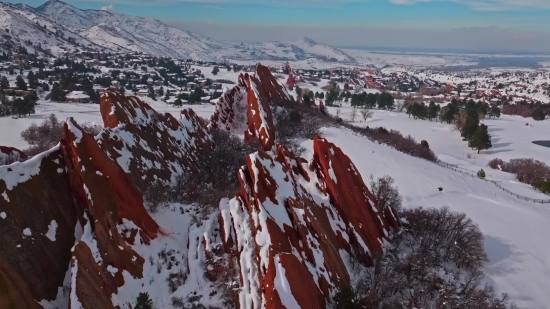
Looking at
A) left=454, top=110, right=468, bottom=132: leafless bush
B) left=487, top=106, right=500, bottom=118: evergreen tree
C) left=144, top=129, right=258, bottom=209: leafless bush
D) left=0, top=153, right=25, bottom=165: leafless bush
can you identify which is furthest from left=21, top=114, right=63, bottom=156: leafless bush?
left=487, top=106, right=500, bottom=118: evergreen tree

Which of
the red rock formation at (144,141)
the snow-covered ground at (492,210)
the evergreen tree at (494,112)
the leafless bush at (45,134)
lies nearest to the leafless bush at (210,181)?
the red rock formation at (144,141)

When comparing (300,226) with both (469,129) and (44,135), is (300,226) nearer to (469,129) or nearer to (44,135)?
(44,135)

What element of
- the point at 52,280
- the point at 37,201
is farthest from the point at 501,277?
the point at 37,201

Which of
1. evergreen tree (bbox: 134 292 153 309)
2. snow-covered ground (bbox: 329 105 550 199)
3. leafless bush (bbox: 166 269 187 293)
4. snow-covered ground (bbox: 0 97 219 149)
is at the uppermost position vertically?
evergreen tree (bbox: 134 292 153 309)

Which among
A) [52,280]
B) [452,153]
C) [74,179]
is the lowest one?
[452,153]

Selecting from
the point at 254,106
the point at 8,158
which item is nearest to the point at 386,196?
the point at 254,106

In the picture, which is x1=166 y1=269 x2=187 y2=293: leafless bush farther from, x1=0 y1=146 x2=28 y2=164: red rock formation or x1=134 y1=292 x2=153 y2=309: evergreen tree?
x1=0 y1=146 x2=28 y2=164: red rock formation

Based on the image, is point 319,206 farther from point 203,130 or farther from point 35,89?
point 35,89
